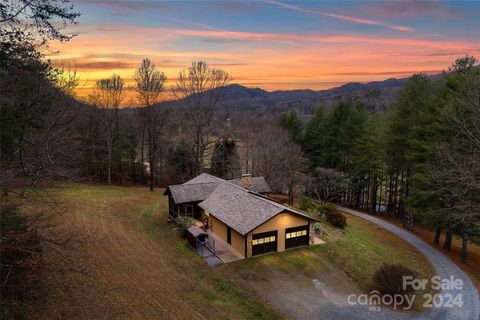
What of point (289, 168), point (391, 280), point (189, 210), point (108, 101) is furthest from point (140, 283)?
point (108, 101)

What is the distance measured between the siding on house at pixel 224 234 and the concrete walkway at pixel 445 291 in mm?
8745

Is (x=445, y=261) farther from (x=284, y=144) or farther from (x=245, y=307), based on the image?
(x=284, y=144)

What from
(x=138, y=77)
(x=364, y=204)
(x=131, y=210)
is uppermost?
(x=138, y=77)

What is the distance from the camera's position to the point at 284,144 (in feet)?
149

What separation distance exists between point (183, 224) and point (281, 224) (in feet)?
27.2

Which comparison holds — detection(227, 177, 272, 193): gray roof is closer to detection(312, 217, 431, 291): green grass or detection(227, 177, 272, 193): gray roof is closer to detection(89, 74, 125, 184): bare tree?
detection(312, 217, 431, 291): green grass

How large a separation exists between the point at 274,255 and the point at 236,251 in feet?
9.02

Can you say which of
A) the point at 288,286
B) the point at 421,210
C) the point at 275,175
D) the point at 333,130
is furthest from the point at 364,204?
the point at 288,286

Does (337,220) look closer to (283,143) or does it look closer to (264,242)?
(264,242)

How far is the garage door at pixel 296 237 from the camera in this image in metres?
23.9

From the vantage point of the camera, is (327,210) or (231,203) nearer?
(231,203)

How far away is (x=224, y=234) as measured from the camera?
25.3m

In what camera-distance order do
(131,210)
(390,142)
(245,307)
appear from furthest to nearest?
(390,142)
(131,210)
(245,307)

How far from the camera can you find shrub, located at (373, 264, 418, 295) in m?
18.7
